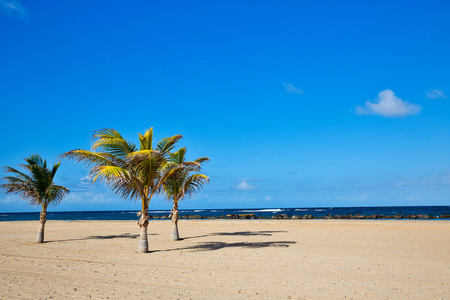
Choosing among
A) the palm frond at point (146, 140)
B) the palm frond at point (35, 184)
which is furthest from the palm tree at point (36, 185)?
the palm frond at point (146, 140)

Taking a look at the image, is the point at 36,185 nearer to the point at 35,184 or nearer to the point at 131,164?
the point at 35,184

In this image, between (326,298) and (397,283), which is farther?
(397,283)

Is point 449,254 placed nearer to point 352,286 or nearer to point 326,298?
point 352,286

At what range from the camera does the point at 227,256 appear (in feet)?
43.2

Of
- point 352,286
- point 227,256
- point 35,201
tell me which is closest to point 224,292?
point 352,286

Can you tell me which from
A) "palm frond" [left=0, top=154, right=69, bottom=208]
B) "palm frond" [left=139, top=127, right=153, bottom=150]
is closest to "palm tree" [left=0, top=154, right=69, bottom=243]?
"palm frond" [left=0, top=154, right=69, bottom=208]

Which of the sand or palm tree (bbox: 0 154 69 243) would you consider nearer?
the sand

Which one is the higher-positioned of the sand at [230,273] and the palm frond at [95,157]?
the palm frond at [95,157]

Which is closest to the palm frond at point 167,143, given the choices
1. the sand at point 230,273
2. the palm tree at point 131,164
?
the palm tree at point 131,164

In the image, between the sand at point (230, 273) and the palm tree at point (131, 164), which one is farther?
the palm tree at point (131, 164)

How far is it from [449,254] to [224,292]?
11180 mm

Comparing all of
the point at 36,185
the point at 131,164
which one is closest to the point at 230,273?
the point at 131,164

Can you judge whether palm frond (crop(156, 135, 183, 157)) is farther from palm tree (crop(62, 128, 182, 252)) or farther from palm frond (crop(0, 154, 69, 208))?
palm frond (crop(0, 154, 69, 208))

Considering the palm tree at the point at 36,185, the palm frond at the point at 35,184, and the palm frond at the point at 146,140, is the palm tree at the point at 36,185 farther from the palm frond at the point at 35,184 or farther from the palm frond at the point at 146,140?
the palm frond at the point at 146,140
